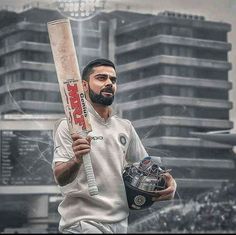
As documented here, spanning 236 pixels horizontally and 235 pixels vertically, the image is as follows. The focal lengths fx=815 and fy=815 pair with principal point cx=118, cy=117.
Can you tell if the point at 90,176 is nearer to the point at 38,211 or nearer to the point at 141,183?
the point at 141,183

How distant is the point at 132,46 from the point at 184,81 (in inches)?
19.3

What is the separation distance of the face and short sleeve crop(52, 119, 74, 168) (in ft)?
0.39

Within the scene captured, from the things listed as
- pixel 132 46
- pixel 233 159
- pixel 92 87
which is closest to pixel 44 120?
pixel 132 46

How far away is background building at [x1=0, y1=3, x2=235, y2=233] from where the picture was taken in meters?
6.21

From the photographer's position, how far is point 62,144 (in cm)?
227

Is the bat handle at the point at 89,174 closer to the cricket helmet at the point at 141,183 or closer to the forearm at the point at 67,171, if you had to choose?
the forearm at the point at 67,171

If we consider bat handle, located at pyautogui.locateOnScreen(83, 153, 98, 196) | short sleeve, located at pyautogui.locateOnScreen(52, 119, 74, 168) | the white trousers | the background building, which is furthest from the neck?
the background building

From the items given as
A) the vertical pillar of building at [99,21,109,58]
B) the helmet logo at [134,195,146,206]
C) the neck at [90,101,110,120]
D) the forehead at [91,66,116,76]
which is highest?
the vertical pillar of building at [99,21,109,58]

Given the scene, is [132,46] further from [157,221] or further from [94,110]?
[94,110]

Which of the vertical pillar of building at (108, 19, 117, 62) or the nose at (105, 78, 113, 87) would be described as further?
the vertical pillar of building at (108, 19, 117, 62)

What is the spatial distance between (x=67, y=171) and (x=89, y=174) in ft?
0.20

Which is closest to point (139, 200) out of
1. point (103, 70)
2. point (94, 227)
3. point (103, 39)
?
point (94, 227)

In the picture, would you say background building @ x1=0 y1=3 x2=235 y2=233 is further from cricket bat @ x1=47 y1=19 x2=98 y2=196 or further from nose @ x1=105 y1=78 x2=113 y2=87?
cricket bat @ x1=47 y1=19 x2=98 y2=196

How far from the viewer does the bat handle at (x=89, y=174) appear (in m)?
2.17
